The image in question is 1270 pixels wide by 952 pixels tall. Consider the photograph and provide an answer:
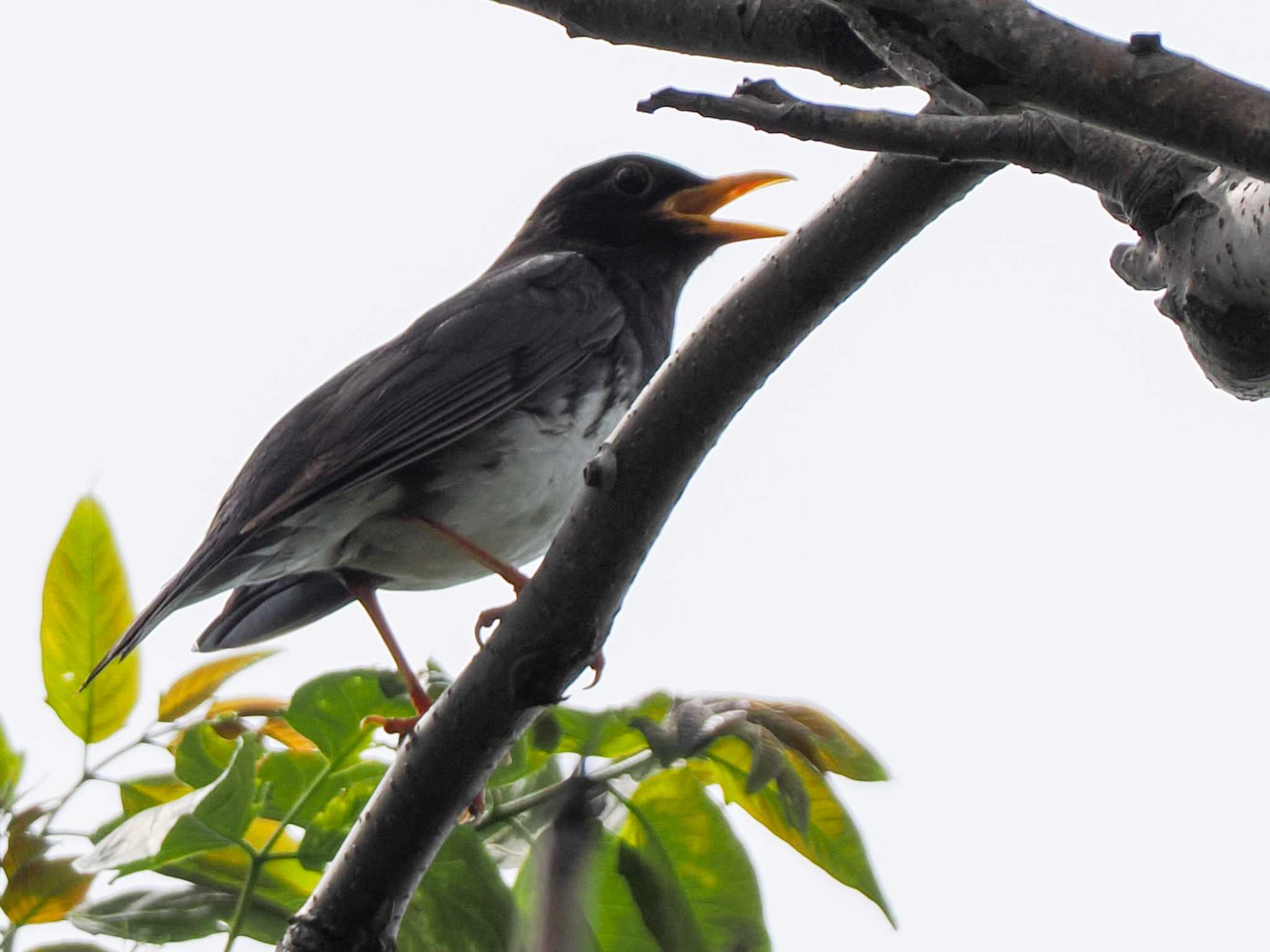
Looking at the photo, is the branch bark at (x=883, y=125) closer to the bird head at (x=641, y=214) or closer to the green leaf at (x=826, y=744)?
the green leaf at (x=826, y=744)

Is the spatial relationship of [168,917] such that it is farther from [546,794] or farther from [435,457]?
[435,457]

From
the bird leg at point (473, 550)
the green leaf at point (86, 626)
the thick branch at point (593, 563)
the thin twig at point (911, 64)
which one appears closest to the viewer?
the thin twig at point (911, 64)

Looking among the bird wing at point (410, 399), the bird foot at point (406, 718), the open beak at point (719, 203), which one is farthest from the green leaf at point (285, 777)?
the open beak at point (719, 203)

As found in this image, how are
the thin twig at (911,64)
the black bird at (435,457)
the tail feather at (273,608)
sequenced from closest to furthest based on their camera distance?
the thin twig at (911,64)
the black bird at (435,457)
the tail feather at (273,608)

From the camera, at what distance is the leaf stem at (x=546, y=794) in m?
2.66

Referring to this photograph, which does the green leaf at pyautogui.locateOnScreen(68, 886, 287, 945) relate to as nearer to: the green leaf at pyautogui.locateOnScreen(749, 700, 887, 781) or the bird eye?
the green leaf at pyautogui.locateOnScreen(749, 700, 887, 781)

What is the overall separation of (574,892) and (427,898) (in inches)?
12.3

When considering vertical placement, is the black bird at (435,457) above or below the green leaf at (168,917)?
above

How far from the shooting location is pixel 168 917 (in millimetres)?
2678

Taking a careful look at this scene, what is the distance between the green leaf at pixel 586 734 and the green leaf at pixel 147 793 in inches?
25.2

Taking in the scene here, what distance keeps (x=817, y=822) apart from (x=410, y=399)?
2177 mm

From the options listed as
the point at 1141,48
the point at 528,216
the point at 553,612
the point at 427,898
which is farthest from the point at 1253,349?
the point at 528,216

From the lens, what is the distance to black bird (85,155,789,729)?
14.1 feet

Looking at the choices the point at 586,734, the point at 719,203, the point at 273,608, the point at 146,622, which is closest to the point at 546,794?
the point at 586,734
